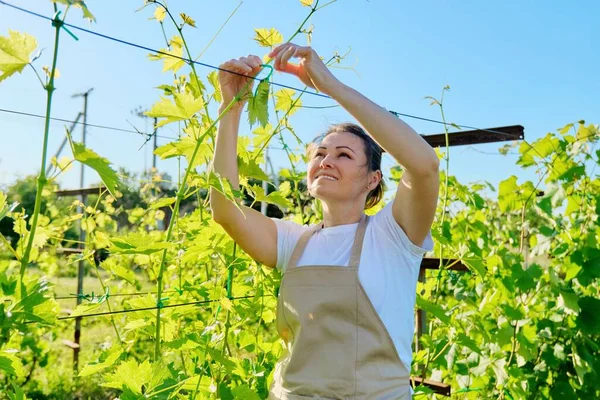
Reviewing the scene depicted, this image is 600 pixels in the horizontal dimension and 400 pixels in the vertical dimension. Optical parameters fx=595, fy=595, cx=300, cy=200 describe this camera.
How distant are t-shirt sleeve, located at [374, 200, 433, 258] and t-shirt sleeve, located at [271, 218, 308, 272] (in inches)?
9.4

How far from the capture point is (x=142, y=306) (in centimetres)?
147

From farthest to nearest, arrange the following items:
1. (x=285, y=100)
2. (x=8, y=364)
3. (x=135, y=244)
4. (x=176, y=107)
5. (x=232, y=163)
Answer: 1. (x=285, y=100)
2. (x=232, y=163)
3. (x=176, y=107)
4. (x=135, y=244)
5. (x=8, y=364)

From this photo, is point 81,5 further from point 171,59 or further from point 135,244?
point 171,59

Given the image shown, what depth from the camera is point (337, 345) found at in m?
1.38

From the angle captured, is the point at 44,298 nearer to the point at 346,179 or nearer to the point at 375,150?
the point at 346,179

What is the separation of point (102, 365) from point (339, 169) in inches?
29.5

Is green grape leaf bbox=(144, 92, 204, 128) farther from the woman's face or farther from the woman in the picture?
the woman's face

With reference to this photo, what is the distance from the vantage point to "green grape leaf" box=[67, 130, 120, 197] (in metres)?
0.97

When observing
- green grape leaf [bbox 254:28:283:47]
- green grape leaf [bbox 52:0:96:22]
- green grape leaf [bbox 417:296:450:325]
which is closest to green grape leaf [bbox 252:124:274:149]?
green grape leaf [bbox 254:28:283:47]

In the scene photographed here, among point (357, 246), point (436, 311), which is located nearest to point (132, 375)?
point (357, 246)

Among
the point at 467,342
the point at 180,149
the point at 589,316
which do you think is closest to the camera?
the point at 180,149

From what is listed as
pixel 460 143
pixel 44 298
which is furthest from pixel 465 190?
pixel 44 298

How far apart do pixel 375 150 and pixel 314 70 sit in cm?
38

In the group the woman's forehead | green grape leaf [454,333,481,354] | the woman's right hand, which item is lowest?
green grape leaf [454,333,481,354]
